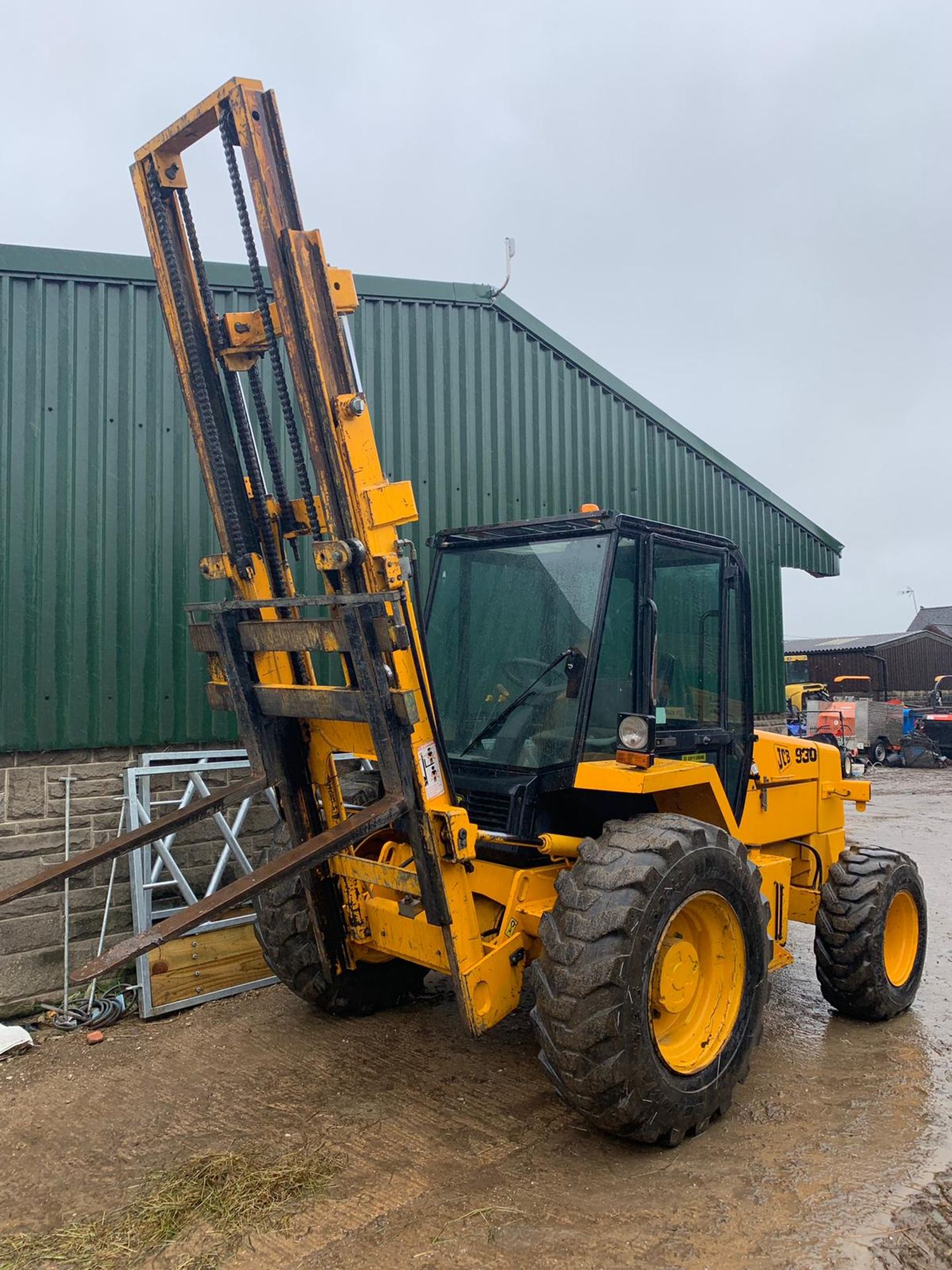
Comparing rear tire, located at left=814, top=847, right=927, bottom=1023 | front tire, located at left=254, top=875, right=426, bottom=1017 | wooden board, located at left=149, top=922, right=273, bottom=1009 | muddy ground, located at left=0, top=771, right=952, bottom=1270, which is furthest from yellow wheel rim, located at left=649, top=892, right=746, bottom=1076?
wooden board, located at left=149, top=922, right=273, bottom=1009

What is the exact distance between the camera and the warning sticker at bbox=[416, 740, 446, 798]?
412 centimetres

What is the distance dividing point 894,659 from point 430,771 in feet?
138

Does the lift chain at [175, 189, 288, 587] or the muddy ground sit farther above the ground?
the lift chain at [175, 189, 288, 587]

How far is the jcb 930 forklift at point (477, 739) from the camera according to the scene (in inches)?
155

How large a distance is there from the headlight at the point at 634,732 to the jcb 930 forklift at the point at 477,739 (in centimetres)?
2

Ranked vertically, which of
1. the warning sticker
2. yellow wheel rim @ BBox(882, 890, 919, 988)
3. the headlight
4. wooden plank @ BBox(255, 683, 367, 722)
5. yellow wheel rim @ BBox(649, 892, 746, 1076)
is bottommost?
yellow wheel rim @ BBox(882, 890, 919, 988)

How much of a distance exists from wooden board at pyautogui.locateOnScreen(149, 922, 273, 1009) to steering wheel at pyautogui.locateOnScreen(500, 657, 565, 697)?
10.1 ft

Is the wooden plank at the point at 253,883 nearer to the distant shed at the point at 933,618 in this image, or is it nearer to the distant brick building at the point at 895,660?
the distant brick building at the point at 895,660

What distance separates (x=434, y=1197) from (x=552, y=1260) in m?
0.63

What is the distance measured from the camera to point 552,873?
4.70 m

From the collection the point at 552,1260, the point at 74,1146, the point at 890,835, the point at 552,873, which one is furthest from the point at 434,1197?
the point at 890,835

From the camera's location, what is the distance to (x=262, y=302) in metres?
4.29

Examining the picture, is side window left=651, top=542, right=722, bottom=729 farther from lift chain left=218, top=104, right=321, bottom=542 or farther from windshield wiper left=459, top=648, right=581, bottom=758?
lift chain left=218, top=104, right=321, bottom=542

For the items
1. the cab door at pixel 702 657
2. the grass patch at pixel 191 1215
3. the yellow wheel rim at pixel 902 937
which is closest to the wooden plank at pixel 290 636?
the cab door at pixel 702 657
